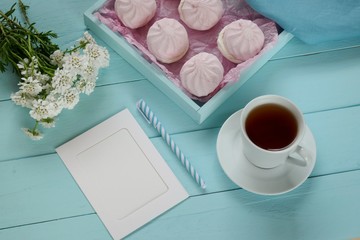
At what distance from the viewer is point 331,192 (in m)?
0.69

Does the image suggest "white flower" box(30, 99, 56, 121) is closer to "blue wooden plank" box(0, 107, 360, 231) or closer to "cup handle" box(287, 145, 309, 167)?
"blue wooden plank" box(0, 107, 360, 231)

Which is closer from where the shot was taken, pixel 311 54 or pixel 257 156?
pixel 257 156

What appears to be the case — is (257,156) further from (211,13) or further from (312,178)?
(211,13)

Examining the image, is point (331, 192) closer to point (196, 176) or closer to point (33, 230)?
point (196, 176)

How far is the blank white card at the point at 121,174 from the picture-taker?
676 millimetres

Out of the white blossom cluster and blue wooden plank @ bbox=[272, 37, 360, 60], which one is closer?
the white blossom cluster

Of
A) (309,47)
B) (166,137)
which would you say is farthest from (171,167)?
(309,47)

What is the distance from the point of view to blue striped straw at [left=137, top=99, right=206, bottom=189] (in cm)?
69

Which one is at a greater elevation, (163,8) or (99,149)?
(163,8)

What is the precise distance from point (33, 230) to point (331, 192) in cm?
41

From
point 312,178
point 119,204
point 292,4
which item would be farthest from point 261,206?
point 292,4

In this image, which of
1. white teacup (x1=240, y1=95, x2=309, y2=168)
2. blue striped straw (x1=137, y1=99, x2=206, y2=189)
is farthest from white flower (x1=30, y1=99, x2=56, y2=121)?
white teacup (x1=240, y1=95, x2=309, y2=168)

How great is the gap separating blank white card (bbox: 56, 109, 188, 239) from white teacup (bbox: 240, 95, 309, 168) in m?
0.12

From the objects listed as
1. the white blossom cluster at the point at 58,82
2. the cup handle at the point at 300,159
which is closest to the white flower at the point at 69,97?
the white blossom cluster at the point at 58,82
